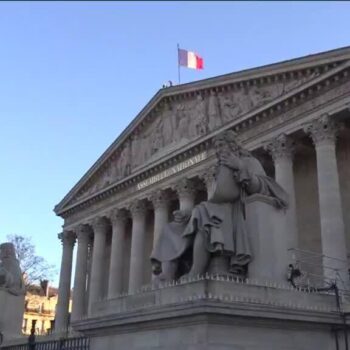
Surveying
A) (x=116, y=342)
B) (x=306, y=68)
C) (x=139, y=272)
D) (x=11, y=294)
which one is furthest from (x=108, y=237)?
(x=116, y=342)

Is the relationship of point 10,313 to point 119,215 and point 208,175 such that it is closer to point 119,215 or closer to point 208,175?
point 208,175

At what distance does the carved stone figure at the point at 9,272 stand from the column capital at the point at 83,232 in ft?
89.0

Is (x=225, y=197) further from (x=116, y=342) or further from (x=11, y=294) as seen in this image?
(x=11, y=294)

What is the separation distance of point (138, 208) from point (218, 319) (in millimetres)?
31188

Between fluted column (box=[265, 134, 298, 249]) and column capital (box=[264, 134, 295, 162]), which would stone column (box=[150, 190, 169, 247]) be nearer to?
fluted column (box=[265, 134, 298, 249])

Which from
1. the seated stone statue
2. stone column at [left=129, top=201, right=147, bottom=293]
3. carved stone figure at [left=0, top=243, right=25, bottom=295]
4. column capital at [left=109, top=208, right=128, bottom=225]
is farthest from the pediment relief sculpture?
the seated stone statue

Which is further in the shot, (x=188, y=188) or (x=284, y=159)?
(x=188, y=188)

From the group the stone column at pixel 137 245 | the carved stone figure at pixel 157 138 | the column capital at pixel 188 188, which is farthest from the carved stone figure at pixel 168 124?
the stone column at pixel 137 245

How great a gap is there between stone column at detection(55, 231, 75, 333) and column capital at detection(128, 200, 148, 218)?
10415 millimetres

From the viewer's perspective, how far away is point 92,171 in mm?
45250

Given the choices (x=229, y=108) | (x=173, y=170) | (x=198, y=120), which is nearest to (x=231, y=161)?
(x=229, y=108)

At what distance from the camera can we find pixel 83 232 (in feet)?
150

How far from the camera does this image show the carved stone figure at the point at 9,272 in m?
17.5

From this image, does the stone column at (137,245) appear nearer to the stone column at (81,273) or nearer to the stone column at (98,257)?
the stone column at (98,257)
